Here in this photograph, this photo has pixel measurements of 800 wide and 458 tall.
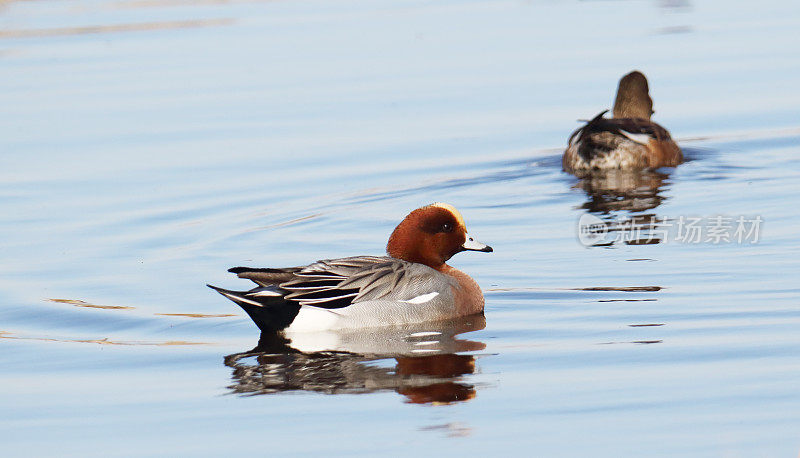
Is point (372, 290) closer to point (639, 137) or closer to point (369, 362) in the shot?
point (369, 362)

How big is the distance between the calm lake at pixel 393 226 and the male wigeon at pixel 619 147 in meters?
0.27

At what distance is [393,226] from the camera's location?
10516mm

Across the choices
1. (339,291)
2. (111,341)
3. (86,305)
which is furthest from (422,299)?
(86,305)

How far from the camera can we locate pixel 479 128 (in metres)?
14.3

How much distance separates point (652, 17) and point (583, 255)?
47.4 ft

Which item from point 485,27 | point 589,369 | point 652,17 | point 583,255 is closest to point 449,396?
point 589,369

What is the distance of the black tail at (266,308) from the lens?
7461 millimetres

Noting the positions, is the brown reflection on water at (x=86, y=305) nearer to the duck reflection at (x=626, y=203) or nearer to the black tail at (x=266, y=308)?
the black tail at (x=266, y=308)

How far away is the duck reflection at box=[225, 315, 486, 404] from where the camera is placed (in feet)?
21.1

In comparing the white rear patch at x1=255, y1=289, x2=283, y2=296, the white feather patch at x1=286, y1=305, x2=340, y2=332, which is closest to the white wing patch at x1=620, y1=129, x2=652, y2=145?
the white feather patch at x1=286, y1=305, x2=340, y2=332

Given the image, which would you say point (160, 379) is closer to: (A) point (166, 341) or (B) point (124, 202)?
(A) point (166, 341)

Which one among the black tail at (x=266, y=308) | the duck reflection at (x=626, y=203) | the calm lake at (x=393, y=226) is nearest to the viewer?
the calm lake at (x=393, y=226)

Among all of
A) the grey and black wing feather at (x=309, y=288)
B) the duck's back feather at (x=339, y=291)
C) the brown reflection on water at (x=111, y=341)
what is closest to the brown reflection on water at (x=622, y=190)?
the duck's back feather at (x=339, y=291)

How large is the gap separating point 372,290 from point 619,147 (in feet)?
19.3
